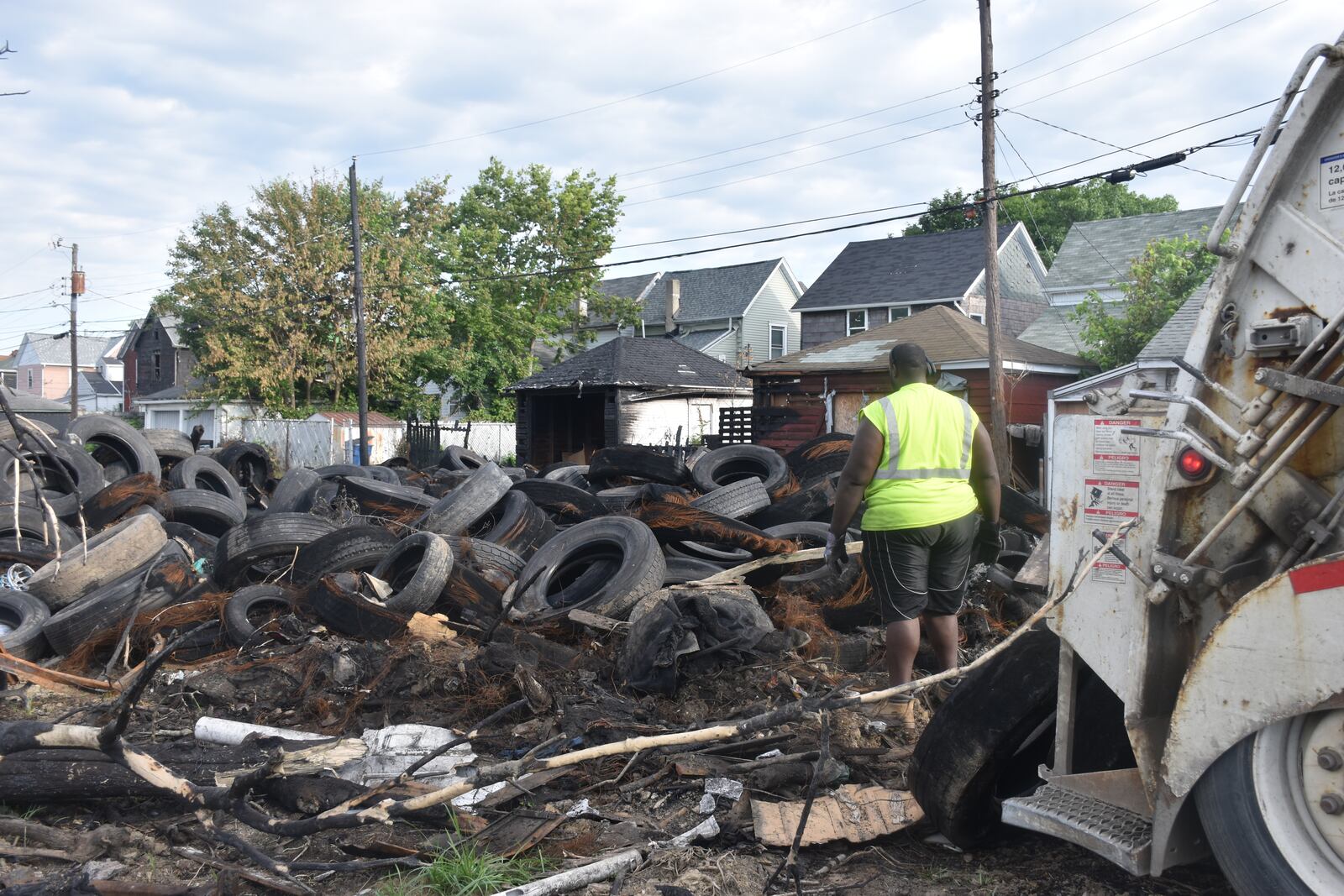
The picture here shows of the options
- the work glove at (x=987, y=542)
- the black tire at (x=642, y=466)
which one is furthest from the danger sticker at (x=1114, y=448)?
the black tire at (x=642, y=466)

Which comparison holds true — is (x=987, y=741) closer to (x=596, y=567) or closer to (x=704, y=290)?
(x=596, y=567)

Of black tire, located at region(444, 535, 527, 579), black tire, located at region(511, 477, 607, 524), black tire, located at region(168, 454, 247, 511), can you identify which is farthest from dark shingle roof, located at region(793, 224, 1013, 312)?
black tire, located at region(444, 535, 527, 579)

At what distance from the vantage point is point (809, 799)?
3.09 metres

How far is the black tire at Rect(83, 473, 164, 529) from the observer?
10.2 m

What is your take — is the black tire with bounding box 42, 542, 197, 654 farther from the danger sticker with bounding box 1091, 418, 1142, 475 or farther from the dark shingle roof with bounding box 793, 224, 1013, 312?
the dark shingle roof with bounding box 793, 224, 1013, 312

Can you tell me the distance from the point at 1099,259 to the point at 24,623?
93.6 ft

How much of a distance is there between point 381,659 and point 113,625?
2635 millimetres

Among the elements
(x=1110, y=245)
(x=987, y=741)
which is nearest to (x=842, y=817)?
(x=987, y=741)

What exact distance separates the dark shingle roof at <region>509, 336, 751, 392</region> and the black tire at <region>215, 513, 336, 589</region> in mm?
19388

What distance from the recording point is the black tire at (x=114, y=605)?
23.5 ft

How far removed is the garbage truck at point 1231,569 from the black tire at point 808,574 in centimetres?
359

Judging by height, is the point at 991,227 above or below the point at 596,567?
above

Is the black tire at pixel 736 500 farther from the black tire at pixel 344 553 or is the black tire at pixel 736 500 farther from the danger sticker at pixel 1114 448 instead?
the danger sticker at pixel 1114 448

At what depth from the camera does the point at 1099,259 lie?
29.1 metres
